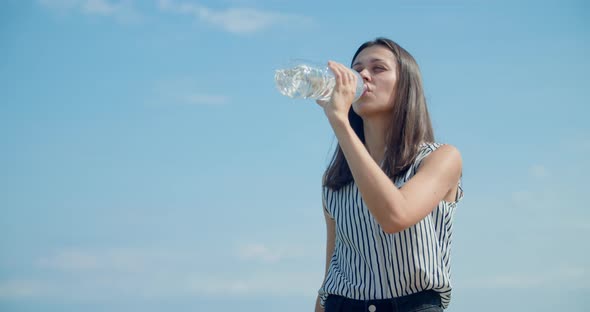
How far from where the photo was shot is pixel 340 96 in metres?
4.57

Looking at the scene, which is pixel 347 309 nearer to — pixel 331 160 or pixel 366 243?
pixel 366 243

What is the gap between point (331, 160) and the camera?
18.0 feet

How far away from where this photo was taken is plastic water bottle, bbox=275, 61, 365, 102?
4.93 metres

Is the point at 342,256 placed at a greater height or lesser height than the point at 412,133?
lesser

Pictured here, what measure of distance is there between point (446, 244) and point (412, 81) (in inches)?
41.4

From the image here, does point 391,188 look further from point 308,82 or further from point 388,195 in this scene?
point 308,82

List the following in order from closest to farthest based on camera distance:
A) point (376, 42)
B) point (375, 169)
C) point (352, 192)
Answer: point (375, 169), point (352, 192), point (376, 42)

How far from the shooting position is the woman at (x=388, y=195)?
443cm

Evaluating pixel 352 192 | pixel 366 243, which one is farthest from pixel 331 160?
pixel 366 243

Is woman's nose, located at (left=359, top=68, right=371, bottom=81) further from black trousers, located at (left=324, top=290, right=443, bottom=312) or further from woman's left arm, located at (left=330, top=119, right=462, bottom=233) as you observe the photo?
black trousers, located at (left=324, top=290, right=443, bottom=312)

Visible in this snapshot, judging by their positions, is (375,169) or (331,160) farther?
(331,160)

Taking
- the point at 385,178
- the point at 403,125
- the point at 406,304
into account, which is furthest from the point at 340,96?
the point at 406,304

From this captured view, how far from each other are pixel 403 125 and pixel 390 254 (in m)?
0.84

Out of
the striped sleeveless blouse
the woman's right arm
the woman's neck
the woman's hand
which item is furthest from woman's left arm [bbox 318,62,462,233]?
the woman's right arm
